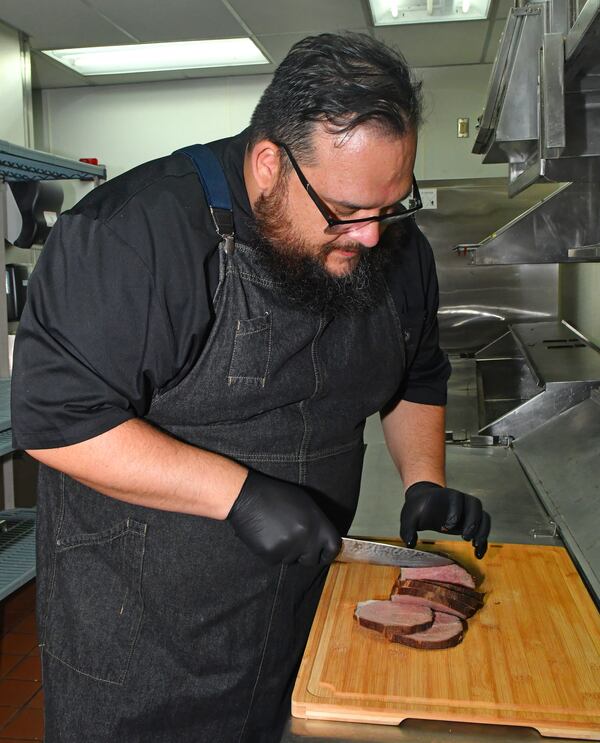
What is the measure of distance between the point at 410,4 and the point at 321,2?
414 millimetres

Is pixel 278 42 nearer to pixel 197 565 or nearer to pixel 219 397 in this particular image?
pixel 219 397

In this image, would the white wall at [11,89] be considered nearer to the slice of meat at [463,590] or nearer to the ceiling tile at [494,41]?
the ceiling tile at [494,41]

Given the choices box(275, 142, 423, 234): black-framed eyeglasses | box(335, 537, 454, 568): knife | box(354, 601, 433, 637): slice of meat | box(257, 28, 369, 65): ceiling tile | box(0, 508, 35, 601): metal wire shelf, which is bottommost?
box(0, 508, 35, 601): metal wire shelf

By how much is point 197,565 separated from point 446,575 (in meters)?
0.41

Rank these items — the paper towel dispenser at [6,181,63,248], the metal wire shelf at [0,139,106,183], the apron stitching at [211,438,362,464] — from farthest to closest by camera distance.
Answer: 1. the paper towel dispenser at [6,181,63,248]
2. the metal wire shelf at [0,139,106,183]
3. the apron stitching at [211,438,362,464]

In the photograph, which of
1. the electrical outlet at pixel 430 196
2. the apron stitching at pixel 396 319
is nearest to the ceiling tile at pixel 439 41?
the electrical outlet at pixel 430 196

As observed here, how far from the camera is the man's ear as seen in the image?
3.42 ft

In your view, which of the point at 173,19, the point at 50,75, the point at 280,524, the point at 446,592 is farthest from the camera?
the point at 50,75

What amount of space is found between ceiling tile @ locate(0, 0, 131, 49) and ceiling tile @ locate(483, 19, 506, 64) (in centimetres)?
180

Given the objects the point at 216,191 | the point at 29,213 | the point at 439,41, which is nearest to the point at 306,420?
the point at 216,191

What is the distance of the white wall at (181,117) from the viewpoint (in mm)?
4379

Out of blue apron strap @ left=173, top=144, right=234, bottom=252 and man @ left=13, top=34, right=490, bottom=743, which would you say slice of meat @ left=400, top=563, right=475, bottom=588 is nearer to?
man @ left=13, top=34, right=490, bottom=743

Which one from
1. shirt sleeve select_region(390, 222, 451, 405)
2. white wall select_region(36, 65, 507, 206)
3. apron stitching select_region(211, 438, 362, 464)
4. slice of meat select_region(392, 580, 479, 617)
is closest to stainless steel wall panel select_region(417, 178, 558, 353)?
white wall select_region(36, 65, 507, 206)

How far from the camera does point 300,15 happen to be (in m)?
3.51
